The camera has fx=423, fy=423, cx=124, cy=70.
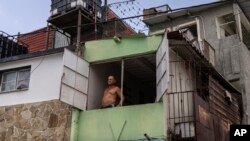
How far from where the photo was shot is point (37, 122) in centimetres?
1478

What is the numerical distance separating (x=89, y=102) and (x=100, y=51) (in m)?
1.80

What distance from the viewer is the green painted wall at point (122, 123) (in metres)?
12.6

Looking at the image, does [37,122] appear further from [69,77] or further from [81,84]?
[69,77]

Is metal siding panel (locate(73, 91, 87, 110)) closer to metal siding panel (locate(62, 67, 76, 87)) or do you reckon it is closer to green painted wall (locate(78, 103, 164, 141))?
green painted wall (locate(78, 103, 164, 141))

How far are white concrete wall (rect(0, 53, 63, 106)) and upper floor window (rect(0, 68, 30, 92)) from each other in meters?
0.24

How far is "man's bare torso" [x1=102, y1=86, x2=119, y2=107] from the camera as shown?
A: 1395cm

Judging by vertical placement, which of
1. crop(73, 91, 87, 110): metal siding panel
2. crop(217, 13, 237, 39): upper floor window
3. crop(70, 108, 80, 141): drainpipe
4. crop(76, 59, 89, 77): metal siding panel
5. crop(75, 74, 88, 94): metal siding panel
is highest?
crop(217, 13, 237, 39): upper floor window

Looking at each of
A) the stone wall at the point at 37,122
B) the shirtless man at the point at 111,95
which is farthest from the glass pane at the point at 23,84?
the shirtless man at the point at 111,95

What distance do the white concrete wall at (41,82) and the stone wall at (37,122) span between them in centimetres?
23

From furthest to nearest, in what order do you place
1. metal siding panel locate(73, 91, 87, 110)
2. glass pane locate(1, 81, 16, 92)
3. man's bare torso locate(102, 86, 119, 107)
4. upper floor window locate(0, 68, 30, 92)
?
glass pane locate(1, 81, 16, 92) < upper floor window locate(0, 68, 30, 92) < man's bare torso locate(102, 86, 119, 107) < metal siding panel locate(73, 91, 87, 110)

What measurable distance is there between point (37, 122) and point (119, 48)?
12.7ft

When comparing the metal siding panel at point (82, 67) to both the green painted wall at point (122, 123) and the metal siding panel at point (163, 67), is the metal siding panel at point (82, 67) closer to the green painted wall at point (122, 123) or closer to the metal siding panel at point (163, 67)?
the green painted wall at point (122, 123)

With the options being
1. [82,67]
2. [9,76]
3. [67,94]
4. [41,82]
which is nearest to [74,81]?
[67,94]

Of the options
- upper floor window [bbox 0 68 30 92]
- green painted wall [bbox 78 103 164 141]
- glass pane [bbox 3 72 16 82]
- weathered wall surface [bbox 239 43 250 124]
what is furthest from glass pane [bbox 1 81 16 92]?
weathered wall surface [bbox 239 43 250 124]
